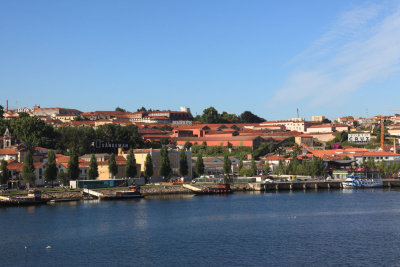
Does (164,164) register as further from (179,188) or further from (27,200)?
(27,200)

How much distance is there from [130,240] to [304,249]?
1301 cm

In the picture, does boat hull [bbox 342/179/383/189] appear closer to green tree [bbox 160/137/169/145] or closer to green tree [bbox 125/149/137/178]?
green tree [bbox 125/149/137/178]

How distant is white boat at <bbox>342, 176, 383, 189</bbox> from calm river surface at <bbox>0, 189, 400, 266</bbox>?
24197mm

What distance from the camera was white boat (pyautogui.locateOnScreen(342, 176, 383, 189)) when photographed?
94.5 metres

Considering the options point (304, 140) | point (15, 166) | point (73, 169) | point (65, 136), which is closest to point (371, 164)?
point (304, 140)

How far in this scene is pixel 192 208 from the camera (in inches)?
2510

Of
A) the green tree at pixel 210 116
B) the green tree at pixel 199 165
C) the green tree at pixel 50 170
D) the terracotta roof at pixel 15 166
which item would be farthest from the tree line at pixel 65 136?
the green tree at pixel 210 116

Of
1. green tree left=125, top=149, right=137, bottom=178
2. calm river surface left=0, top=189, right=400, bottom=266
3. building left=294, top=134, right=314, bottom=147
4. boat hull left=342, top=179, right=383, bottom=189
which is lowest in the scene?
calm river surface left=0, top=189, right=400, bottom=266

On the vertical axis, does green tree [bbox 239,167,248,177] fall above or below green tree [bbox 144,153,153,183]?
below

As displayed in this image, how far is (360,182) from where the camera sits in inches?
3770

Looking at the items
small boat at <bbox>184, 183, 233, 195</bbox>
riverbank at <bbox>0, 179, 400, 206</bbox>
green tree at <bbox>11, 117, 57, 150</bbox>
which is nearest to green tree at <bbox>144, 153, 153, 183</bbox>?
riverbank at <bbox>0, 179, 400, 206</bbox>

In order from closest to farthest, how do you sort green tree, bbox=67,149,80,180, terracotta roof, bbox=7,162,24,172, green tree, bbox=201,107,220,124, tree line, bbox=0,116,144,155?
green tree, bbox=67,149,80,180, terracotta roof, bbox=7,162,24,172, tree line, bbox=0,116,144,155, green tree, bbox=201,107,220,124

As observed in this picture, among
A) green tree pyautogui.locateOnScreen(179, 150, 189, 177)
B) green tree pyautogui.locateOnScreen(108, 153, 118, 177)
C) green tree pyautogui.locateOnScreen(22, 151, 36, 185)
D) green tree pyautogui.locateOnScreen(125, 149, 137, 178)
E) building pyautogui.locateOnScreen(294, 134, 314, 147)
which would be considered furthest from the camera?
building pyautogui.locateOnScreen(294, 134, 314, 147)

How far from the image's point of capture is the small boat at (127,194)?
73037 mm
